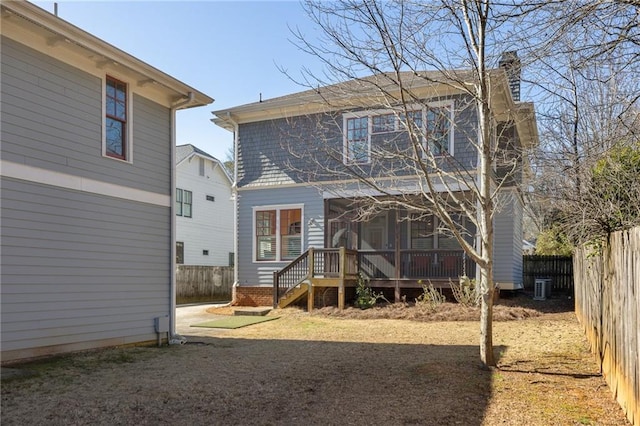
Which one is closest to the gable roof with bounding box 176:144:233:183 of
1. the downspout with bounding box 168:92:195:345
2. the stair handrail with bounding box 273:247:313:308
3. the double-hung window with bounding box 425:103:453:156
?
the stair handrail with bounding box 273:247:313:308

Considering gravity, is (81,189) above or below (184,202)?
below

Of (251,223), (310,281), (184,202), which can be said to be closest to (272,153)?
(251,223)

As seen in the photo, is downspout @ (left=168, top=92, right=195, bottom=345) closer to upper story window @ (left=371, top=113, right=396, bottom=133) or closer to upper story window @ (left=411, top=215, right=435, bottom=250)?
upper story window @ (left=371, top=113, right=396, bottom=133)

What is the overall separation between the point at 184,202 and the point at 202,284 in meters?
4.52

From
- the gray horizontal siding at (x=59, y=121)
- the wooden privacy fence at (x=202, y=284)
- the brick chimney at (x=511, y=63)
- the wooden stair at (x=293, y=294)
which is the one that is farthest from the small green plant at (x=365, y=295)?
the wooden privacy fence at (x=202, y=284)

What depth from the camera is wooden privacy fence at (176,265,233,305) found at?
20.8 meters

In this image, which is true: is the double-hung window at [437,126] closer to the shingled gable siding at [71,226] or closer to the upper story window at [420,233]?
the shingled gable siding at [71,226]

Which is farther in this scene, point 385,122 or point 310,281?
point 310,281

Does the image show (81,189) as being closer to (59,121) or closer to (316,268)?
(59,121)

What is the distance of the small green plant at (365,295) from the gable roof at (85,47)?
6998mm

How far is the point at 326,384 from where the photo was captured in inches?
231

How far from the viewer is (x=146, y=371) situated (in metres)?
6.62

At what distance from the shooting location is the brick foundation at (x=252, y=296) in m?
15.5

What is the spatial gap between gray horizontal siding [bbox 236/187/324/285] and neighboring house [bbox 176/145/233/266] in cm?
806
